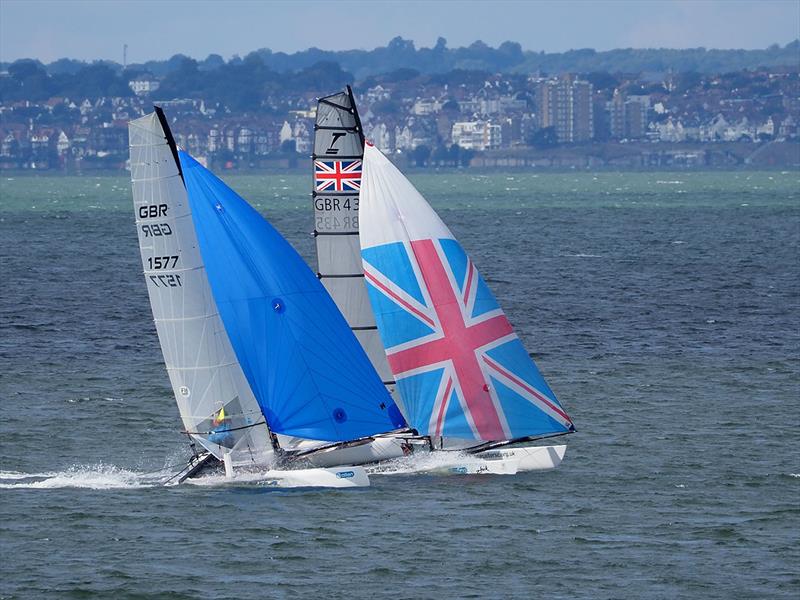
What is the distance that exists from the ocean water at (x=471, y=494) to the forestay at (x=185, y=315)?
125 cm

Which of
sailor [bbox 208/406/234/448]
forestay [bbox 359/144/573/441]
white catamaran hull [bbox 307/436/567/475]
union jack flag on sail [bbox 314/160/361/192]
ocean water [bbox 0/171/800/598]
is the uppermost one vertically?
union jack flag on sail [bbox 314/160/361/192]

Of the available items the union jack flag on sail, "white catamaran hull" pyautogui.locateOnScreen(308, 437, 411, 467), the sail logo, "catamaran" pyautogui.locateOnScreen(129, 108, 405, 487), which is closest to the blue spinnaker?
"catamaran" pyautogui.locateOnScreen(129, 108, 405, 487)

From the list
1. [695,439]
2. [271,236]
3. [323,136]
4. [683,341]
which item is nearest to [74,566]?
[271,236]

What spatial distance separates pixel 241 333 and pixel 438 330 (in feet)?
12.6

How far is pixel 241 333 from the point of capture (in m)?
33.1

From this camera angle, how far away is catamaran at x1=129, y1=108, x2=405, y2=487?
32.1 m

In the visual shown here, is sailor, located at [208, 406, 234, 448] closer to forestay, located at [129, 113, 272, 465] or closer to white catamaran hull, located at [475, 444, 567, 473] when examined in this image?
forestay, located at [129, 113, 272, 465]

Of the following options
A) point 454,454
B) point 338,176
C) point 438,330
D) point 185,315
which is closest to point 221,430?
point 185,315

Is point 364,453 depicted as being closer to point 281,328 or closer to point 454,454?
point 454,454

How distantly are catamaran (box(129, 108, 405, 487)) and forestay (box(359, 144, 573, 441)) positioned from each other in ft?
2.75

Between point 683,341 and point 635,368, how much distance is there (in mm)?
7271

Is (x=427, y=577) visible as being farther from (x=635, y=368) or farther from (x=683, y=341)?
(x=683, y=341)

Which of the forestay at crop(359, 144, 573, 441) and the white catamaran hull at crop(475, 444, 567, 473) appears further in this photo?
the white catamaran hull at crop(475, 444, 567, 473)

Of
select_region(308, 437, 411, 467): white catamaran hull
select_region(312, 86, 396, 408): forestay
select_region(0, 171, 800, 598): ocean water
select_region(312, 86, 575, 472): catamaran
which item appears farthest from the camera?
select_region(308, 437, 411, 467): white catamaran hull
